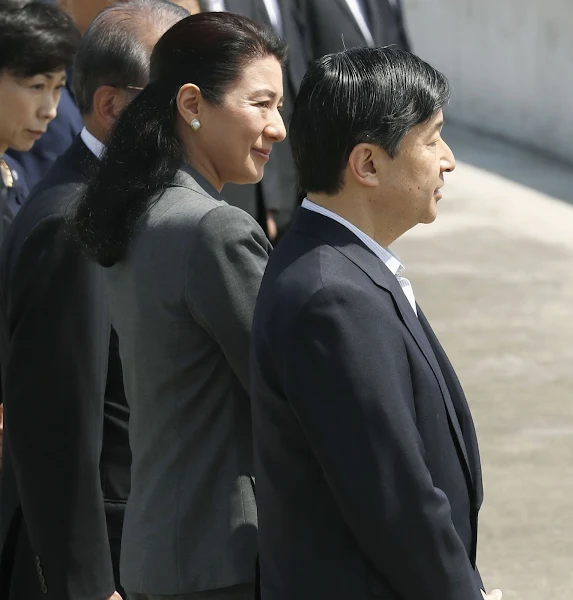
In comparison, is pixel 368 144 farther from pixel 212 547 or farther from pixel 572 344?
pixel 572 344

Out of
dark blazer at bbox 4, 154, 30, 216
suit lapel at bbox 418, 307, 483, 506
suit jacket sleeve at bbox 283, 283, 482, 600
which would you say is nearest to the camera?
suit jacket sleeve at bbox 283, 283, 482, 600

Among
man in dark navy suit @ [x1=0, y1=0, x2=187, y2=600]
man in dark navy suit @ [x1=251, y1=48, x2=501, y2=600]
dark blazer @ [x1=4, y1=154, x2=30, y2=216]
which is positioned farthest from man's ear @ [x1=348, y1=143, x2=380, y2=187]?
dark blazer @ [x1=4, y1=154, x2=30, y2=216]

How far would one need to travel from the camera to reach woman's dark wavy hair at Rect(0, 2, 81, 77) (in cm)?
352

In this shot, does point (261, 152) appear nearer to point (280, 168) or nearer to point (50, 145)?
point (50, 145)

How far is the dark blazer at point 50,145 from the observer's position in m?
3.93

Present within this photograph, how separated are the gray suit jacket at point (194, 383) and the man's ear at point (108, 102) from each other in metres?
0.53

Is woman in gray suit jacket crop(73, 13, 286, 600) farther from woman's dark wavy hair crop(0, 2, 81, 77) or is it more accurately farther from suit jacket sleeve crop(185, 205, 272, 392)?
woman's dark wavy hair crop(0, 2, 81, 77)

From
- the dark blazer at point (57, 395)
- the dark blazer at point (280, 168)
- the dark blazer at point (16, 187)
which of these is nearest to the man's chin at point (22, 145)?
the dark blazer at point (16, 187)

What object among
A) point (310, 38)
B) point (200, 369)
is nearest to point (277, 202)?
point (310, 38)

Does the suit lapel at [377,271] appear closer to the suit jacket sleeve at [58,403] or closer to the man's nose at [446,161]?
the man's nose at [446,161]

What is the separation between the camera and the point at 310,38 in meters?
4.97

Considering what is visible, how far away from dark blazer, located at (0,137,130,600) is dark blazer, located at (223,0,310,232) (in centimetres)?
170

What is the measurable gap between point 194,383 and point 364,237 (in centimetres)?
42

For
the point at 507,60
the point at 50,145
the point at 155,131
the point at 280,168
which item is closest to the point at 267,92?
the point at 155,131
